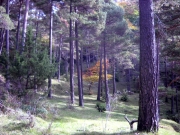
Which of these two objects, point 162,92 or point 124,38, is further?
point 124,38

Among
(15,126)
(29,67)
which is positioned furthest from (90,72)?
(15,126)

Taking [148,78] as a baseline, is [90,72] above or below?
below

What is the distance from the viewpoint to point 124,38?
2134 cm

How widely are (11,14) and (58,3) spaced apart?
444 cm

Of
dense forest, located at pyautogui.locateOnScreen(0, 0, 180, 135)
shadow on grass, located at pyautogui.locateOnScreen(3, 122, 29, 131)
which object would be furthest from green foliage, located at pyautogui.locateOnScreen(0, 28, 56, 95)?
shadow on grass, located at pyautogui.locateOnScreen(3, 122, 29, 131)

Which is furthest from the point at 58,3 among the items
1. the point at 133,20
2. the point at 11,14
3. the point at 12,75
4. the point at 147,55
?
the point at 133,20

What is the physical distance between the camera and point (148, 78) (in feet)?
18.5

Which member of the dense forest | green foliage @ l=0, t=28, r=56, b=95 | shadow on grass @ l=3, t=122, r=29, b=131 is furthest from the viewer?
green foliage @ l=0, t=28, r=56, b=95

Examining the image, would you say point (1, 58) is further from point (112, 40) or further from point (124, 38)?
point (124, 38)

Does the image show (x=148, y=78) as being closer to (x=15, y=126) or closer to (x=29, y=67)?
(x=15, y=126)

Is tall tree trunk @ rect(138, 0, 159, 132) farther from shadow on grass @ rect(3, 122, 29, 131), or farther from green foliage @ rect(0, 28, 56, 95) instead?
green foliage @ rect(0, 28, 56, 95)

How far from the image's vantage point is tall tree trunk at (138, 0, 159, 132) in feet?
18.4

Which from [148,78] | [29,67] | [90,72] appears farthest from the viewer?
[90,72]

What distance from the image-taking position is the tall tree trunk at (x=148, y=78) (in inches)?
221
